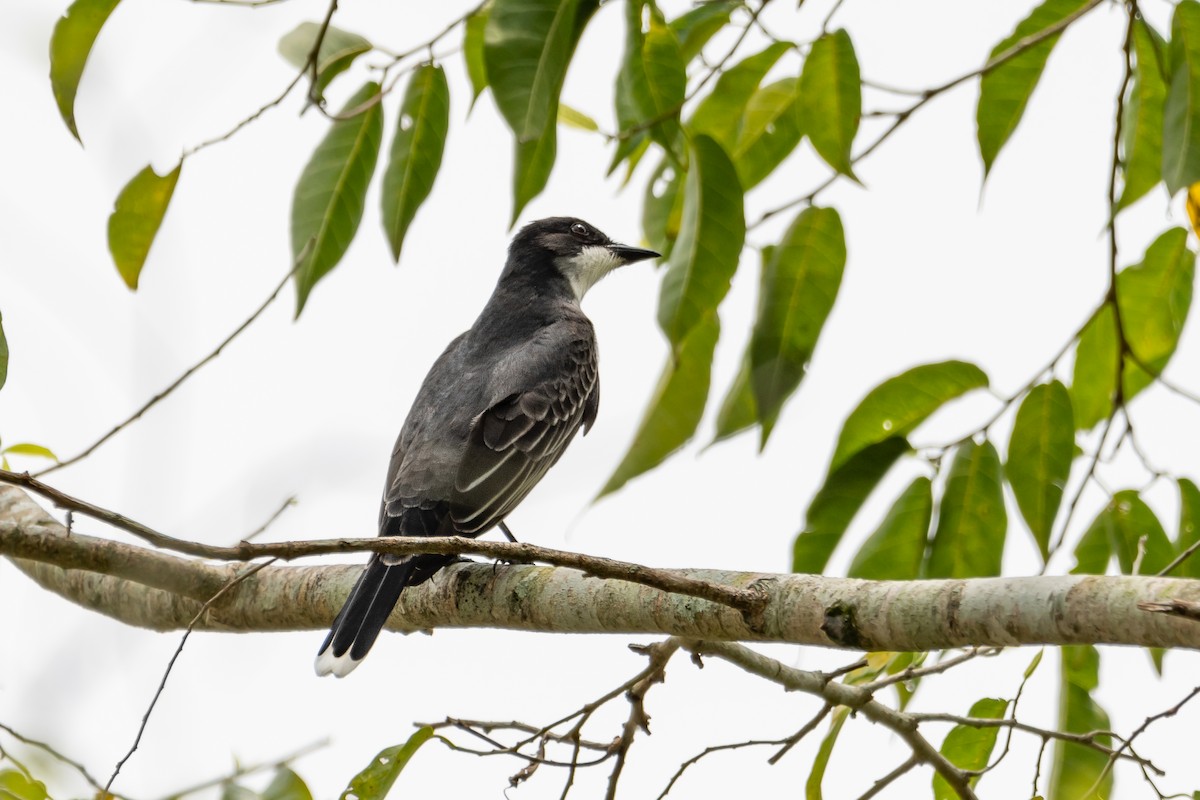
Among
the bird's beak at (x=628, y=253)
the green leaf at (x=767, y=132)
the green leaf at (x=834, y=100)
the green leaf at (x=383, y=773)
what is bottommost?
the green leaf at (x=383, y=773)

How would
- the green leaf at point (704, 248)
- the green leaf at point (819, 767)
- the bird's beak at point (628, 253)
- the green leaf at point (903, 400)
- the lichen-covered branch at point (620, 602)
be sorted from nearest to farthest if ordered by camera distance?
1. the lichen-covered branch at point (620, 602)
2. the green leaf at point (819, 767)
3. the green leaf at point (704, 248)
4. the green leaf at point (903, 400)
5. the bird's beak at point (628, 253)

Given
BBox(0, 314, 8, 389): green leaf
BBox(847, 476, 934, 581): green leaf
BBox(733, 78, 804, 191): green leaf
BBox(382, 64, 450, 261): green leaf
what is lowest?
BBox(0, 314, 8, 389): green leaf

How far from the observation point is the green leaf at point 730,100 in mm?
4754

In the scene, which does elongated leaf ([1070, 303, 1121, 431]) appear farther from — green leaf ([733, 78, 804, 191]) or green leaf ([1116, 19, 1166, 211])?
green leaf ([733, 78, 804, 191])

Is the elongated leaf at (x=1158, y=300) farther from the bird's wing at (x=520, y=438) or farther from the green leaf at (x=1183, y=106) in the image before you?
the bird's wing at (x=520, y=438)

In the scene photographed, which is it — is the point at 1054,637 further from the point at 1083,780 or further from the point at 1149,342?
the point at 1149,342

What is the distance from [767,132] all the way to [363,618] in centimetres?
235

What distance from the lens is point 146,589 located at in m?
4.58

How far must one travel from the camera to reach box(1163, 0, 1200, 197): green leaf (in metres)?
3.60

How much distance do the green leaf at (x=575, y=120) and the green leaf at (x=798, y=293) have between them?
909 mm

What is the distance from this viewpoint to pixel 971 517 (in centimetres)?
402

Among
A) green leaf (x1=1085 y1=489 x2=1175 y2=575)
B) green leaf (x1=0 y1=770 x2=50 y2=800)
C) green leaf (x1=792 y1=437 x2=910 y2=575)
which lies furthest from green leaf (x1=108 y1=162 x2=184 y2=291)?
green leaf (x1=1085 y1=489 x2=1175 y2=575)

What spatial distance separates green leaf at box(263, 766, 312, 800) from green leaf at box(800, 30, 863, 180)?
7.56ft

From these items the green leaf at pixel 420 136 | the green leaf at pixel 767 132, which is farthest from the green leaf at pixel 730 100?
the green leaf at pixel 420 136
